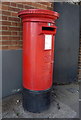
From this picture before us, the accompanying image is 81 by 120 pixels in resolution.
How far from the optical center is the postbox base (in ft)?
7.72

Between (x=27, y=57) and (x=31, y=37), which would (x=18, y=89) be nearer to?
(x=27, y=57)

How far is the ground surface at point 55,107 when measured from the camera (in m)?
2.40

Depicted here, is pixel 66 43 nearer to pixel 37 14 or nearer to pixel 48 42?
pixel 48 42

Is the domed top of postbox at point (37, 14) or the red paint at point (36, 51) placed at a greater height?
the domed top of postbox at point (37, 14)

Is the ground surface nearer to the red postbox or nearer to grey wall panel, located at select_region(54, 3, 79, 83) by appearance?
the red postbox

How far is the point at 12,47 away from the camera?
2.85 m

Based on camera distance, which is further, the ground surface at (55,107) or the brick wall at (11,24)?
the brick wall at (11,24)

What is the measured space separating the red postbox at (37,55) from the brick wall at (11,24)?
0.57 m

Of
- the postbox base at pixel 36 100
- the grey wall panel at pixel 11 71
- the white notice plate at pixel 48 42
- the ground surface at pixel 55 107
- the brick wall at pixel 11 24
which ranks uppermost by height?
the brick wall at pixel 11 24

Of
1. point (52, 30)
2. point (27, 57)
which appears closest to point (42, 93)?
point (27, 57)

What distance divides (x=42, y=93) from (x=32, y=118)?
1.60 ft

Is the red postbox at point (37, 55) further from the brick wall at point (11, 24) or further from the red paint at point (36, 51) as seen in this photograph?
the brick wall at point (11, 24)

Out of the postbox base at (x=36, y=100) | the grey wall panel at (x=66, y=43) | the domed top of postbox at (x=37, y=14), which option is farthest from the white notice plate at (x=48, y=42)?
the grey wall panel at (x=66, y=43)

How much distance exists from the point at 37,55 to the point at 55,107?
48.4 inches
